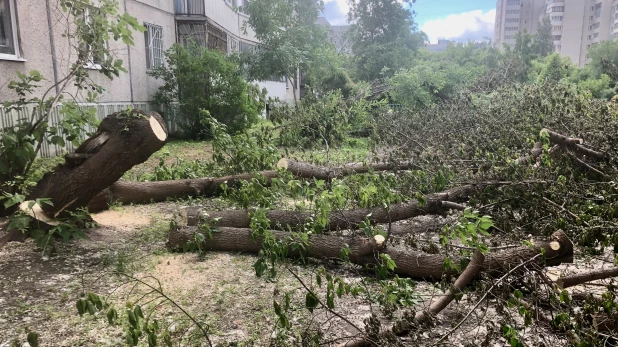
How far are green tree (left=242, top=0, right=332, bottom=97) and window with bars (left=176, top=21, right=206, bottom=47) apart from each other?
1.59 metres

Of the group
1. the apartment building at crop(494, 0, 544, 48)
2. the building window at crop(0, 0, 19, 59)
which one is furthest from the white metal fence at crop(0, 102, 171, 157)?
the apartment building at crop(494, 0, 544, 48)

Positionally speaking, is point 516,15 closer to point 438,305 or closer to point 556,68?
point 556,68

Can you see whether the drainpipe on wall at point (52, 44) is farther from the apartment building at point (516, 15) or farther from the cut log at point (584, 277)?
the apartment building at point (516, 15)

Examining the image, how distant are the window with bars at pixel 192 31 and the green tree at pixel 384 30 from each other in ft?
38.6

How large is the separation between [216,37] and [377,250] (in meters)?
13.9

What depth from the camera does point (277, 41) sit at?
14828 mm

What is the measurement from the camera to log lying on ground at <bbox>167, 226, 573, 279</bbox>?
289cm

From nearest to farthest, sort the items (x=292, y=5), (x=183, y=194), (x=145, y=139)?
(x=145, y=139) < (x=183, y=194) < (x=292, y=5)

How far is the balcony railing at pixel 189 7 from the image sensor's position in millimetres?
13578

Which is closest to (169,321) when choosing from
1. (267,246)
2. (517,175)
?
(267,246)

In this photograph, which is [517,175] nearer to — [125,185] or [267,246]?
[267,246]

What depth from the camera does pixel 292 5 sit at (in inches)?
615

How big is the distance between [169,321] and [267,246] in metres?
0.92

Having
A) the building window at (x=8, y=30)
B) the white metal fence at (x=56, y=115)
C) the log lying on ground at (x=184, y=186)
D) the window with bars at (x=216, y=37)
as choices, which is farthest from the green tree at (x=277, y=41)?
the log lying on ground at (x=184, y=186)
